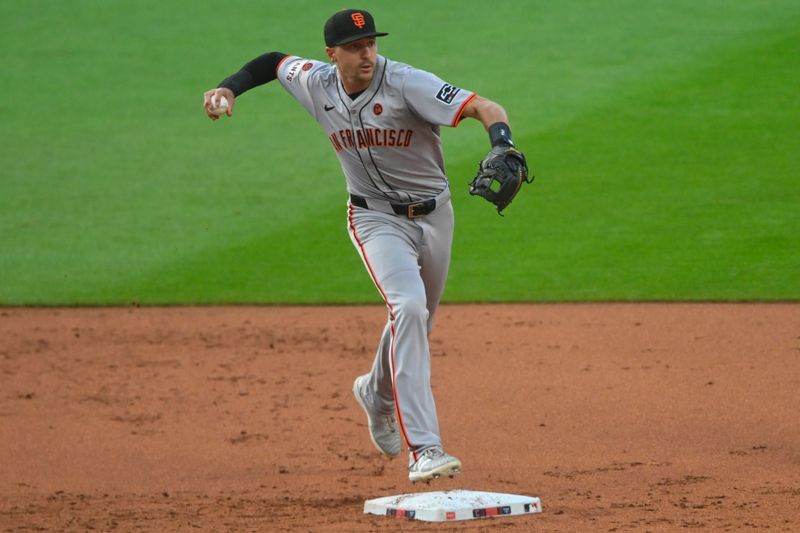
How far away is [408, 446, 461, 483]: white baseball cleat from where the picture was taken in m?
5.29

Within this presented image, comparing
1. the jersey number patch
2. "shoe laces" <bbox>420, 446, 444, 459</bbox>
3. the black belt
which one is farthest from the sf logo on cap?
"shoe laces" <bbox>420, 446, 444, 459</bbox>

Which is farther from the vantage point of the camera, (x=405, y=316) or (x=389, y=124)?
(x=389, y=124)

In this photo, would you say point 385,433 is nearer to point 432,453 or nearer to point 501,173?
point 432,453

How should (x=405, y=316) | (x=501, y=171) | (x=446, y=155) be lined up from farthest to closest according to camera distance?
(x=446, y=155), (x=405, y=316), (x=501, y=171)

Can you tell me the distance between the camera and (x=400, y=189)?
5.88 meters

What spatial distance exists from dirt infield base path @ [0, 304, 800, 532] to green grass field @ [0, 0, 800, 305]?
34.8 inches

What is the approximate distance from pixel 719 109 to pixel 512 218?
11.8ft

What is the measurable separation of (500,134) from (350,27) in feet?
2.87

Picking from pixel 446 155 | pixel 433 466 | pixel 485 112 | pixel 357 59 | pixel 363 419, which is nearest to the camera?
pixel 433 466

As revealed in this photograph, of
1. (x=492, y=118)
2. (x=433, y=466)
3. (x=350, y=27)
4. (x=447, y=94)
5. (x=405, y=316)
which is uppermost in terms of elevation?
(x=350, y=27)

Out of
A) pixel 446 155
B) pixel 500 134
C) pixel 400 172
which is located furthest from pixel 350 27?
pixel 446 155

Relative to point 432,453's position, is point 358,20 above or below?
above

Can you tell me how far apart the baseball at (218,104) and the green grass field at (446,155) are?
4.64 metres

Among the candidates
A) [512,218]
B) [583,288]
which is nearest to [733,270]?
[583,288]
